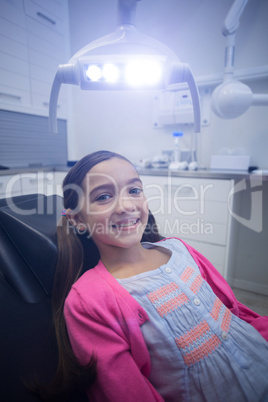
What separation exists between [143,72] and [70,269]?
378 millimetres

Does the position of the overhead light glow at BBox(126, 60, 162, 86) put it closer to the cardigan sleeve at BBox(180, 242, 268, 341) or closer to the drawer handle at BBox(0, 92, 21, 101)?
the cardigan sleeve at BBox(180, 242, 268, 341)

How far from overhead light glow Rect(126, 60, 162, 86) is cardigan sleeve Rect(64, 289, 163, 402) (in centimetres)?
37

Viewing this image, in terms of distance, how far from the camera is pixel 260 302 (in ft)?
2.06

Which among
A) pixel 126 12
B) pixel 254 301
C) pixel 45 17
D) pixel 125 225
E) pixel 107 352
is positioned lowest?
pixel 254 301

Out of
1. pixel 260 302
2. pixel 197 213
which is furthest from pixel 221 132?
pixel 260 302

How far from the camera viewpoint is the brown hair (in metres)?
0.31

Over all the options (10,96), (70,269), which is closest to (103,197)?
(70,269)

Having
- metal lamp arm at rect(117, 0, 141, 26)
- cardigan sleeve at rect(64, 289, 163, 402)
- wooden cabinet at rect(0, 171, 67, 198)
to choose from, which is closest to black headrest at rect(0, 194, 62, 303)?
cardigan sleeve at rect(64, 289, 163, 402)

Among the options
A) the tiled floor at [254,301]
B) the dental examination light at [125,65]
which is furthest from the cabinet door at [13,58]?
the tiled floor at [254,301]

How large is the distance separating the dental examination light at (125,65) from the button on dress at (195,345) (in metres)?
0.35

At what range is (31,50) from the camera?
2.29 ft

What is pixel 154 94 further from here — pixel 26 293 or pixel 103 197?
pixel 26 293

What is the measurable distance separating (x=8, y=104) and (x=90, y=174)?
0.70 meters

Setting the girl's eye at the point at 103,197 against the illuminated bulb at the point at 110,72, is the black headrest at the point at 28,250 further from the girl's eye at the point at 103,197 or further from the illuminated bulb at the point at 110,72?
the illuminated bulb at the point at 110,72
